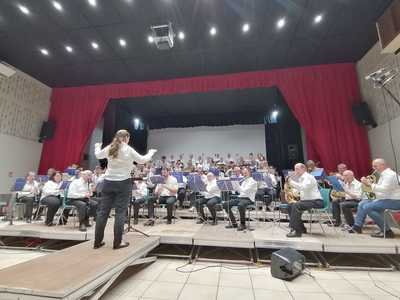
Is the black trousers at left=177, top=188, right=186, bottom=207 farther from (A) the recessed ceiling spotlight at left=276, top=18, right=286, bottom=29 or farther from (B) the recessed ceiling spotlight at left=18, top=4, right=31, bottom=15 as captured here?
(B) the recessed ceiling spotlight at left=18, top=4, right=31, bottom=15

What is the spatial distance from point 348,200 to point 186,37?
210 inches

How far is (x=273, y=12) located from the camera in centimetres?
493

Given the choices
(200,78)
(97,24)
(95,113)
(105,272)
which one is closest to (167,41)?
(97,24)

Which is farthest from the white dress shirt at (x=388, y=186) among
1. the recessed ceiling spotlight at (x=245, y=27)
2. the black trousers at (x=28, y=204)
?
the black trousers at (x=28, y=204)

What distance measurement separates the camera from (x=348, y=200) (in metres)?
3.96

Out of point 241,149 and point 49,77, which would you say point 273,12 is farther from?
point 49,77

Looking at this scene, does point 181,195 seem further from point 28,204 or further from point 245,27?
point 245,27

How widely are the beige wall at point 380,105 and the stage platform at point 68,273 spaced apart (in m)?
6.14

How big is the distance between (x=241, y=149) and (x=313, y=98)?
361cm

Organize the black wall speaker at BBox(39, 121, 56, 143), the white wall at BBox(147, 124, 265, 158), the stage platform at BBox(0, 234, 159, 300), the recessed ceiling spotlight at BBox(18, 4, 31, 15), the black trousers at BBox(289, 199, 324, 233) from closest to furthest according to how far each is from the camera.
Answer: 1. the stage platform at BBox(0, 234, 159, 300)
2. the black trousers at BBox(289, 199, 324, 233)
3. the recessed ceiling spotlight at BBox(18, 4, 31, 15)
4. the black wall speaker at BBox(39, 121, 56, 143)
5. the white wall at BBox(147, 124, 265, 158)

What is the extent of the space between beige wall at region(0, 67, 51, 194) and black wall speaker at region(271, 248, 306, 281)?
794 cm

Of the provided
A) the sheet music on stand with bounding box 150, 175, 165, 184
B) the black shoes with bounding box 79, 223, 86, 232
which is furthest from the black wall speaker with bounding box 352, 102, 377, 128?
the black shoes with bounding box 79, 223, 86, 232

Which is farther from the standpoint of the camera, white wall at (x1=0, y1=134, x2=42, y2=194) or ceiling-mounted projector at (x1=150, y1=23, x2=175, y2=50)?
white wall at (x1=0, y1=134, x2=42, y2=194)

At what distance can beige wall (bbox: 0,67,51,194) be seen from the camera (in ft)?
21.8
